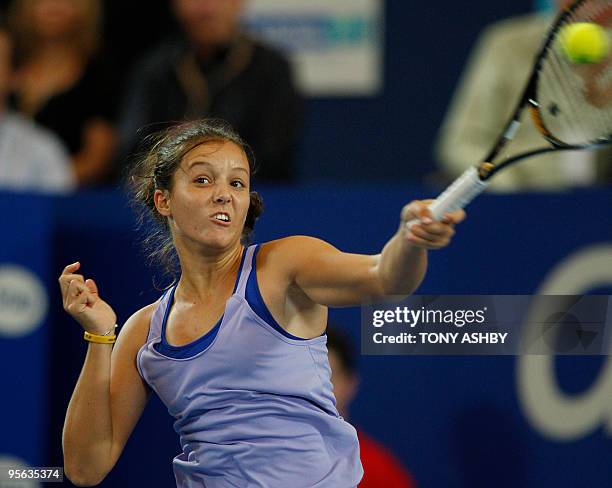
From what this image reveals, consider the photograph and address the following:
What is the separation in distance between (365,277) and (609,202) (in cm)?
107

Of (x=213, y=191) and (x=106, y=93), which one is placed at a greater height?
(x=106, y=93)

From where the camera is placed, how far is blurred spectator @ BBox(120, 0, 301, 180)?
127 inches

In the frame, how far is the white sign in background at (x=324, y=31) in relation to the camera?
16.1ft

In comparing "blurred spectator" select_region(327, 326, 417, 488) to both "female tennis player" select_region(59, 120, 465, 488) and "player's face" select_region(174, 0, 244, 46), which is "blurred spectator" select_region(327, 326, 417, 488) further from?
"player's face" select_region(174, 0, 244, 46)

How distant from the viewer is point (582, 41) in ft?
5.99

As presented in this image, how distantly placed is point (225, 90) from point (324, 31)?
68.8 inches

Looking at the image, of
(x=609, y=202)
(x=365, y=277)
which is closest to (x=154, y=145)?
(x=365, y=277)

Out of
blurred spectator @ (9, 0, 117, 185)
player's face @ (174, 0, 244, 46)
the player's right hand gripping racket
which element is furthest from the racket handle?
blurred spectator @ (9, 0, 117, 185)

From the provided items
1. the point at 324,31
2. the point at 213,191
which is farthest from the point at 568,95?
the point at 324,31

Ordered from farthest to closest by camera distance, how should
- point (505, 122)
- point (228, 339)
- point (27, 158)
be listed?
1. point (505, 122)
2. point (27, 158)
3. point (228, 339)

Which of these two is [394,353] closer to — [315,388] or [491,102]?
[315,388]

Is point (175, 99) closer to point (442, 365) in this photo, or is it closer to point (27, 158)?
point (27, 158)

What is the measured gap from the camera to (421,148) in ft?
16.4

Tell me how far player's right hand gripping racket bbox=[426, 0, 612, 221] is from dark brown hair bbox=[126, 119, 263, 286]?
15.1 inches
